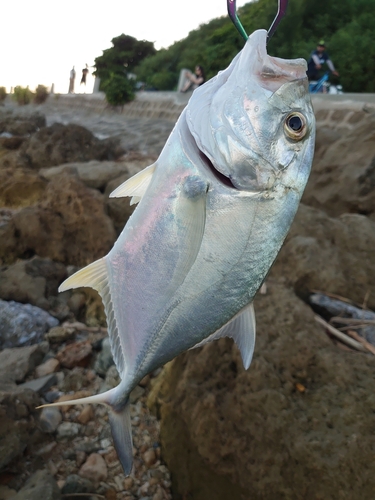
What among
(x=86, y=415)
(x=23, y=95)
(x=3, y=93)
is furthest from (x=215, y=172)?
(x=3, y=93)

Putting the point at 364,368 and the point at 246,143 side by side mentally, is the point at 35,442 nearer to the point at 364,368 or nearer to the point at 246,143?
the point at 364,368

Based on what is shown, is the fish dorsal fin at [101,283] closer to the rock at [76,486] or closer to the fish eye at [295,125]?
the fish eye at [295,125]

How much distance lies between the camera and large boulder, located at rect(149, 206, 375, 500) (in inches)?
84.3

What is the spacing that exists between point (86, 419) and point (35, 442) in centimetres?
41

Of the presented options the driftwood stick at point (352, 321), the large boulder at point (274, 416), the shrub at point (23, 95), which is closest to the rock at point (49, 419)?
the large boulder at point (274, 416)

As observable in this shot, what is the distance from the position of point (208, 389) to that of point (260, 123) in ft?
5.81

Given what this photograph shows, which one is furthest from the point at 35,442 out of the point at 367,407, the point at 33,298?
the point at 367,407

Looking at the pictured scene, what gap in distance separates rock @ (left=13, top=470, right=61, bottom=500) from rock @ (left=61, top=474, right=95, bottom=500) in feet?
0.76

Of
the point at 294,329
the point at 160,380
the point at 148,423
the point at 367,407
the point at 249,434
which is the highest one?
the point at 294,329

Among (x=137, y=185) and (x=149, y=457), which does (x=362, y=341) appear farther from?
(x=137, y=185)

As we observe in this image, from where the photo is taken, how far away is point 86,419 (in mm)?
3084

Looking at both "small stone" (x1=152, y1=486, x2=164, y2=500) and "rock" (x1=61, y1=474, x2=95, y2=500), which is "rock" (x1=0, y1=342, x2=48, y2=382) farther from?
"small stone" (x1=152, y1=486, x2=164, y2=500)

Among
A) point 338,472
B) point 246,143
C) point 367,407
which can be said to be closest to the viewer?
point 246,143

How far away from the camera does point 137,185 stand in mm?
1693
